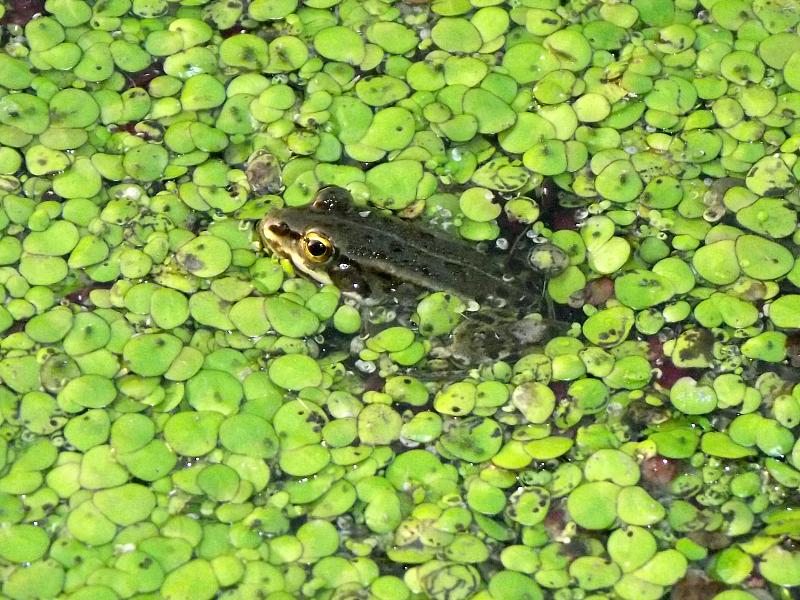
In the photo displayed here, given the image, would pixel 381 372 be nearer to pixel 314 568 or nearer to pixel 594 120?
pixel 314 568

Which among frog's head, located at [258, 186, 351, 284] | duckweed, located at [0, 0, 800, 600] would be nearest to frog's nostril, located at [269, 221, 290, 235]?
frog's head, located at [258, 186, 351, 284]

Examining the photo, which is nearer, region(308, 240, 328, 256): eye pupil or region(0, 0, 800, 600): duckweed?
region(0, 0, 800, 600): duckweed

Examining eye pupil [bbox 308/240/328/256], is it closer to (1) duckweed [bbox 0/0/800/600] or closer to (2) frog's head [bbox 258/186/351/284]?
(2) frog's head [bbox 258/186/351/284]

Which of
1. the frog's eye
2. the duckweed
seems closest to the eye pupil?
the frog's eye

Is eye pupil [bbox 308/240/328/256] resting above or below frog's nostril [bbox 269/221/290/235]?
below

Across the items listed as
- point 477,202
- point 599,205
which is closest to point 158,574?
point 477,202

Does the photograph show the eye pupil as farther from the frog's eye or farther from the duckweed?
the duckweed

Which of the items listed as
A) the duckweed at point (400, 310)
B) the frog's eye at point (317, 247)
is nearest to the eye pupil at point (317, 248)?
the frog's eye at point (317, 247)

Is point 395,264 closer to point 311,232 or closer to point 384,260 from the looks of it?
point 384,260
